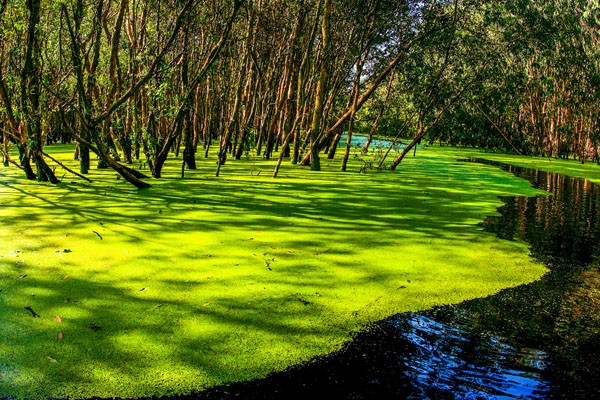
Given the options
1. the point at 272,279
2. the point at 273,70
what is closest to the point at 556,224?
the point at 272,279

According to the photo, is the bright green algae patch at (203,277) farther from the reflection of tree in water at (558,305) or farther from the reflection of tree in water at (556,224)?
the reflection of tree in water at (556,224)

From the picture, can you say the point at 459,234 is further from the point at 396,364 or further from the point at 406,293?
the point at 396,364

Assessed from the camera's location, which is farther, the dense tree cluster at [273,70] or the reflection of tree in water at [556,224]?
the dense tree cluster at [273,70]

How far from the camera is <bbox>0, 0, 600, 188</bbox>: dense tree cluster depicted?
10141 millimetres

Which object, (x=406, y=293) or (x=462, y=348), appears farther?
(x=406, y=293)

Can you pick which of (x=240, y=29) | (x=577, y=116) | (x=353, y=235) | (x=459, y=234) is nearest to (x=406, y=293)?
(x=353, y=235)

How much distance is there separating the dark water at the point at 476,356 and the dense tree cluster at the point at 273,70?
6.43 meters

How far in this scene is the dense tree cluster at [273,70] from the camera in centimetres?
1014

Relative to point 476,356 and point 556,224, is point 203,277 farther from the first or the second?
point 556,224

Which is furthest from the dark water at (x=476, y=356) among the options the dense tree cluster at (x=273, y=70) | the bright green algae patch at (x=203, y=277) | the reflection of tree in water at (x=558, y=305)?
the dense tree cluster at (x=273, y=70)

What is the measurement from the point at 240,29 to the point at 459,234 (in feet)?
44.5

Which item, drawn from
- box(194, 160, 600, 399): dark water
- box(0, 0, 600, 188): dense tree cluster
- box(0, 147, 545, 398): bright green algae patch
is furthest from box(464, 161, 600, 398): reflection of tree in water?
box(0, 0, 600, 188): dense tree cluster

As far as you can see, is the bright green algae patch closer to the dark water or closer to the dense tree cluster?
the dark water

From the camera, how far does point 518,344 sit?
3.86m
